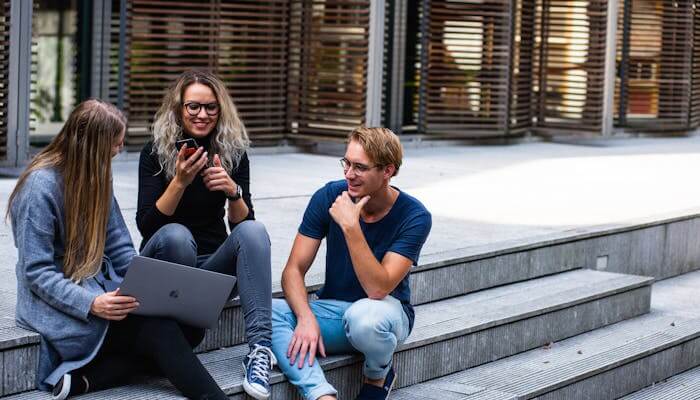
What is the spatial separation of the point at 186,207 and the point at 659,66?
12.0 meters

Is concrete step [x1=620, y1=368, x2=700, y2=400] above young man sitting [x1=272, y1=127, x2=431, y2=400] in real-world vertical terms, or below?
below

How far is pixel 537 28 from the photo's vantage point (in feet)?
48.2

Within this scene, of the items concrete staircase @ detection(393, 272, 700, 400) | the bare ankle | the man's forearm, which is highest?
the man's forearm

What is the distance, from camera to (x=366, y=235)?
4926 mm

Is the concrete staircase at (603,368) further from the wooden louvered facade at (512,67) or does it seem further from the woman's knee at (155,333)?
the wooden louvered facade at (512,67)

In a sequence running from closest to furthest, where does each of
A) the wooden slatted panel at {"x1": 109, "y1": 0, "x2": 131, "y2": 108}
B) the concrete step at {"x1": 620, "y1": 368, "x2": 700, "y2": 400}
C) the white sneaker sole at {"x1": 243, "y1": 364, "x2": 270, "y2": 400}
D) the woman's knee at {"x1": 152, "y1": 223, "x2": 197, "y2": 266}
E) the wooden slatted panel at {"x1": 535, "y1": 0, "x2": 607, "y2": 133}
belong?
the white sneaker sole at {"x1": 243, "y1": 364, "x2": 270, "y2": 400} < the woman's knee at {"x1": 152, "y1": 223, "x2": 197, "y2": 266} < the concrete step at {"x1": 620, "y1": 368, "x2": 700, "y2": 400} < the wooden slatted panel at {"x1": 109, "y1": 0, "x2": 131, "y2": 108} < the wooden slatted panel at {"x1": 535, "y1": 0, "x2": 607, "y2": 133}

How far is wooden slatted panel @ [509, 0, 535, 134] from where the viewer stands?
1412 centimetres

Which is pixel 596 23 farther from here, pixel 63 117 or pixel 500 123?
pixel 63 117

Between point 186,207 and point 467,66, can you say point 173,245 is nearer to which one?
point 186,207

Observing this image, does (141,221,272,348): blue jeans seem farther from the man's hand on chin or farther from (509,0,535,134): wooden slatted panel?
(509,0,535,134): wooden slatted panel

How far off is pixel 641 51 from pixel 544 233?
862 centimetres

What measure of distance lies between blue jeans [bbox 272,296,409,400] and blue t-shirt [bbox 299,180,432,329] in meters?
0.07

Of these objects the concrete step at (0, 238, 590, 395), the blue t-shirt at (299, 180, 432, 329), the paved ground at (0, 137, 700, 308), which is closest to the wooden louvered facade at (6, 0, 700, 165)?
the paved ground at (0, 137, 700, 308)

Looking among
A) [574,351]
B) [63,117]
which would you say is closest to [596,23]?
[63,117]
